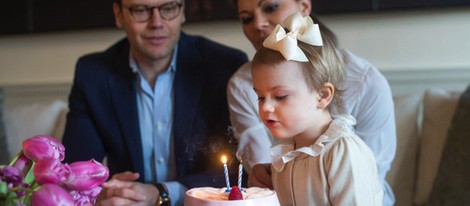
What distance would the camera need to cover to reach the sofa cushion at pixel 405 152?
2154mm

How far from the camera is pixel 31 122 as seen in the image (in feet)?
8.18

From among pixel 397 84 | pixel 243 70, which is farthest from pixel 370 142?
pixel 397 84

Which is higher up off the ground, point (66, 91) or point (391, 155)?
point (391, 155)

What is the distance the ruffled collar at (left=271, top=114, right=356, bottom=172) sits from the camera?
1.14 metres

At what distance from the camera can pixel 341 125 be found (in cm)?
117

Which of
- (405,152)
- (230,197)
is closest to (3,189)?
(230,197)

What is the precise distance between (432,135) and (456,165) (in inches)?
10.7

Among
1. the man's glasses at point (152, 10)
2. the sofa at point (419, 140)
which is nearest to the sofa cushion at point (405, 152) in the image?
the sofa at point (419, 140)

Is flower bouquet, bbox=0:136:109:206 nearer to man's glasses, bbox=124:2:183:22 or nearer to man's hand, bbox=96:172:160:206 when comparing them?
man's hand, bbox=96:172:160:206

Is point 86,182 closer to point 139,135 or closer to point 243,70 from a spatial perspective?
point 243,70

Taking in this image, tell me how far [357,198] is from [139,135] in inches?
34.0

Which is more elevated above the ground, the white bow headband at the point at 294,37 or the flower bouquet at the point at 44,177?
the white bow headband at the point at 294,37

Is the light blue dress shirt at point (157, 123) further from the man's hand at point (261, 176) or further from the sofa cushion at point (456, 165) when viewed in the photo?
the sofa cushion at point (456, 165)

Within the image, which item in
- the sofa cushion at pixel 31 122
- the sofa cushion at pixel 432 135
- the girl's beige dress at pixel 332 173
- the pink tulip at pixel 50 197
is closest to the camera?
the pink tulip at pixel 50 197
